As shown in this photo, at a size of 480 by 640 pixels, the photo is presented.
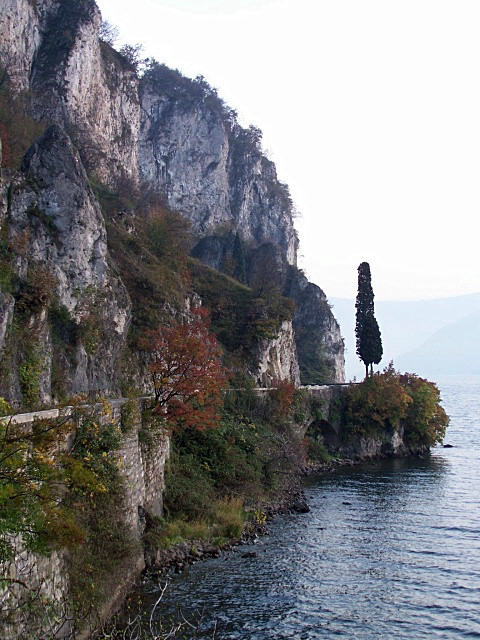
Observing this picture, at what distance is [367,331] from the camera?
66.1m

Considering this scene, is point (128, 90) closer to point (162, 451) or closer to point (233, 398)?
point (233, 398)

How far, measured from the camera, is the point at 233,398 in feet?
132

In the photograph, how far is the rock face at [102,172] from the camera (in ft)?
102

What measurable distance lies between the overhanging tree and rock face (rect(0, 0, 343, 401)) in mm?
9397

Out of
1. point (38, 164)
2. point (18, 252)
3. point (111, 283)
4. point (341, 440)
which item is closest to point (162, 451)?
point (18, 252)

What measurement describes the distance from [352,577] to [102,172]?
→ 165 ft

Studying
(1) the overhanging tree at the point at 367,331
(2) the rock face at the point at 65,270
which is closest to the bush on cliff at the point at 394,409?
(1) the overhanging tree at the point at 367,331

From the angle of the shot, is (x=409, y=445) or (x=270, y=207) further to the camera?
(x=270, y=207)

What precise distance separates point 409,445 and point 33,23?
5902 centimetres

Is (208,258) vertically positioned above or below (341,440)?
above

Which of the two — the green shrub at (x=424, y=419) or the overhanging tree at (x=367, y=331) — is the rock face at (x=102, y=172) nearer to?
the overhanging tree at (x=367, y=331)

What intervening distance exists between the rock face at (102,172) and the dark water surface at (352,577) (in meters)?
11.9

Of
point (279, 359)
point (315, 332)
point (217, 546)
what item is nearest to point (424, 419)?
point (279, 359)

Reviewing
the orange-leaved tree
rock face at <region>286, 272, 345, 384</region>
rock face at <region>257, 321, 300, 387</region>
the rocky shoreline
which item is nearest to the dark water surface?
the rocky shoreline
